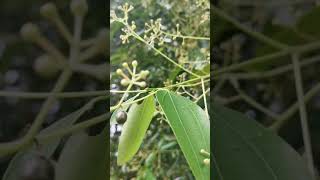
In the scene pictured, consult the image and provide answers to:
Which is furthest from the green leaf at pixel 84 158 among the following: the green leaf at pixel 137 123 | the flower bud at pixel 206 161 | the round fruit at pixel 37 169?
the flower bud at pixel 206 161

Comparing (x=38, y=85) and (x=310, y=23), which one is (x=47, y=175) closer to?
(x=38, y=85)

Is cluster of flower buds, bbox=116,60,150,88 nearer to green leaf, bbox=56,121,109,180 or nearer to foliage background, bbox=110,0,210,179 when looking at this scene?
foliage background, bbox=110,0,210,179

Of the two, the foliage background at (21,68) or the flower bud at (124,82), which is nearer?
the foliage background at (21,68)

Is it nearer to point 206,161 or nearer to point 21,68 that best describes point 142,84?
point 206,161

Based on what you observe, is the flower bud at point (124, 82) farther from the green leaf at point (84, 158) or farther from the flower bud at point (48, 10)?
the flower bud at point (48, 10)

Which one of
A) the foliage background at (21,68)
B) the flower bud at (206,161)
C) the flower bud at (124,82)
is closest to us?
the foliage background at (21,68)

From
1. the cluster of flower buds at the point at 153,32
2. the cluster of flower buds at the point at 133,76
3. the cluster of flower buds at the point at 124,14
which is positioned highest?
the cluster of flower buds at the point at 124,14

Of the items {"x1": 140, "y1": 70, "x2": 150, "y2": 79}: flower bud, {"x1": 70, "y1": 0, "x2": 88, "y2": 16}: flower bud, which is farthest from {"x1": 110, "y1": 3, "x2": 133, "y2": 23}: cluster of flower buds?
{"x1": 70, "y1": 0, "x2": 88, "y2": 16}: flower bud
